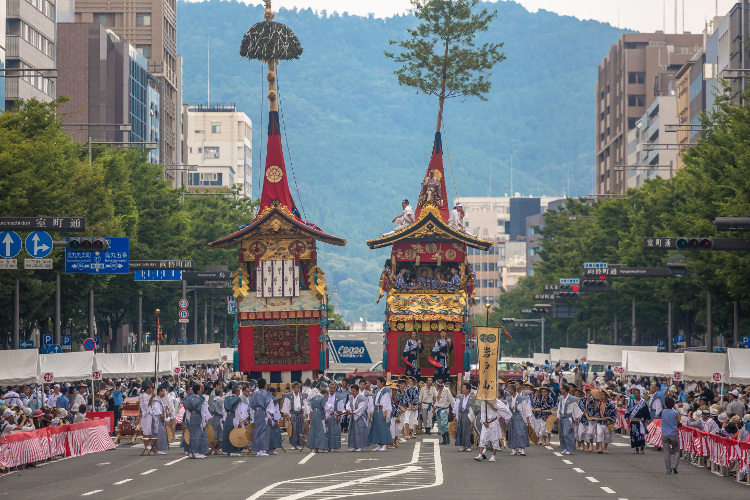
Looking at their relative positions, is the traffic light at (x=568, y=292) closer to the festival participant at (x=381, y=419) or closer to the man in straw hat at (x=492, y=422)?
the festival participant at (x=381, y=419)

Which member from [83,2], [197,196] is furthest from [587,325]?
[83,2]

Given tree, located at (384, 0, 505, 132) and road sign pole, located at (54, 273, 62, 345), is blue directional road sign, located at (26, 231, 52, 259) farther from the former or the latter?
tree, located at (384, 0, 505, 132)

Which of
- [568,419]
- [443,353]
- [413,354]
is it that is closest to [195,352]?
[413,354]

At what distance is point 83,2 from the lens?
118062 millimetres

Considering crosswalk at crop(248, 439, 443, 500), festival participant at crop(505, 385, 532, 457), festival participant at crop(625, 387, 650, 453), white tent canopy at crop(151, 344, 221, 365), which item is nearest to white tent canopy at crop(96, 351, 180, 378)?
white tent canopy at crop(151, 344, 221, 365)

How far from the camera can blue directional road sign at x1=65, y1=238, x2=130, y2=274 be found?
40969 millimetres

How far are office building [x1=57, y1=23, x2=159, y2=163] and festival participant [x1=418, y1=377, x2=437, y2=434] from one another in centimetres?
5991

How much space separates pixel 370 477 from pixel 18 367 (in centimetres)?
1315

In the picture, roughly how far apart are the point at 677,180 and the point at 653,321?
43.5ft

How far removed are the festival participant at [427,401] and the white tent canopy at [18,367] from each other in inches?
445

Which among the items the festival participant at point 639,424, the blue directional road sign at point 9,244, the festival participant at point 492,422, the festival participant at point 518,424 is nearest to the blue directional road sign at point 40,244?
the blue directional road sign at point 9,244

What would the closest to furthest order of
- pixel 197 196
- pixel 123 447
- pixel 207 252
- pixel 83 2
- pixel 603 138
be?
1. pixel 123 447
2. pixel 207 252
3. pixel 197 196
4. pixel 83 2
5. pixel 603 138

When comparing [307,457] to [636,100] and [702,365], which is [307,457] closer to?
[702,365]

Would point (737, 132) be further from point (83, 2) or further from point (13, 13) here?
point (83, 2)
